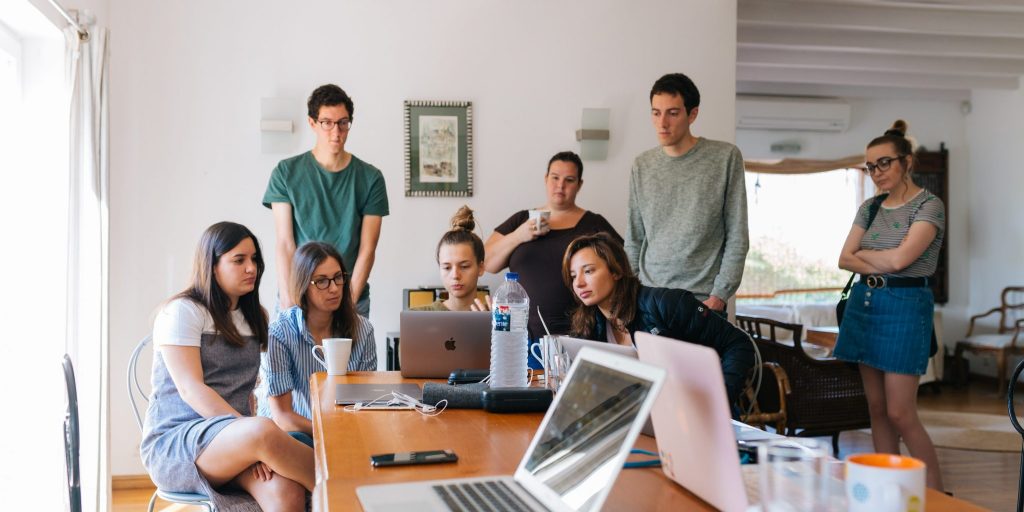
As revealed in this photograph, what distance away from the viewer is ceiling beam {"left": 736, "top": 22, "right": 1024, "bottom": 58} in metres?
5.98

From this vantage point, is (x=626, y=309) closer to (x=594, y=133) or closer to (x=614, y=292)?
(x=614, y=292)

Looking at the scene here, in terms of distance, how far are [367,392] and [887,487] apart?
54.3 inches

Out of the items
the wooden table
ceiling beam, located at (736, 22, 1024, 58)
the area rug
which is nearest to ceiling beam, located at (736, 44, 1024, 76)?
ceiling beam, located at (736, 22, 1024, 58)

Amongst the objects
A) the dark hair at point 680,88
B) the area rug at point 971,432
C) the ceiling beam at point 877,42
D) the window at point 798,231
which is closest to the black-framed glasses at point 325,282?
the dark hair at point 680,88

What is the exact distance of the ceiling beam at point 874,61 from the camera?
6727 millimetres

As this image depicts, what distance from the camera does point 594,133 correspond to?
174 inches

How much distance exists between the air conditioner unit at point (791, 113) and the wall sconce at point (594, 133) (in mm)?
3990

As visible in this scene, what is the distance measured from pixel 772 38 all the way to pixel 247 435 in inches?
200

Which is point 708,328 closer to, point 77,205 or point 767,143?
point 77,205

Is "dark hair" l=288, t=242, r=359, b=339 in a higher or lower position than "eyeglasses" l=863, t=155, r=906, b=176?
lower

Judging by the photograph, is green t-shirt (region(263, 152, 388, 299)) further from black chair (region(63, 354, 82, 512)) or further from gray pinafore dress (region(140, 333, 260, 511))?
black chair (region(63, 354, 82, 512))

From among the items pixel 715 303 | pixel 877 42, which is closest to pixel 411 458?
pixel 715 303

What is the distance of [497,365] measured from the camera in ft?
6.68

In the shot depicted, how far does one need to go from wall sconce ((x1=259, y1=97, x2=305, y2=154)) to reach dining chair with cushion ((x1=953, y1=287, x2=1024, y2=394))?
21.0ft
